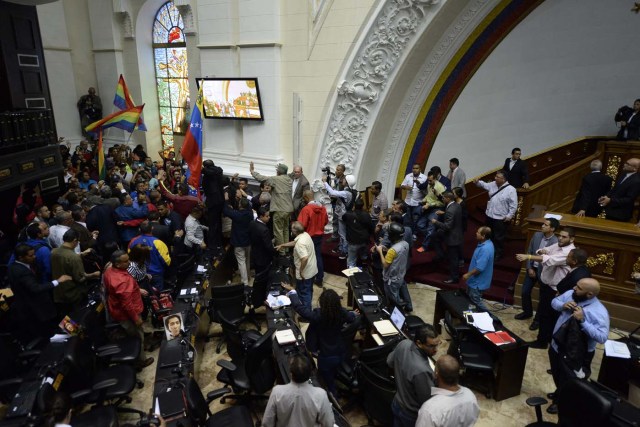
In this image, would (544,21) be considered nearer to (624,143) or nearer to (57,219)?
(624,143)

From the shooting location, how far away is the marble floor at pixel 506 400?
4.41 m

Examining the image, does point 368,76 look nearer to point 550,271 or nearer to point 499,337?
point 550,271

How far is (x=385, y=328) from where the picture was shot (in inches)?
184

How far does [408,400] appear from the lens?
332 centimetres

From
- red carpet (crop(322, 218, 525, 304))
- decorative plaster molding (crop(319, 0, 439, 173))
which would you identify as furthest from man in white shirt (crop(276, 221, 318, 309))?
decorative plaster molding (crop(319, 0, 439, 173))

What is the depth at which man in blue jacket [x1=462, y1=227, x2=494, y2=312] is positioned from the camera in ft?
17.1

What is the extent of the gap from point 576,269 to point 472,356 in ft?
4.70

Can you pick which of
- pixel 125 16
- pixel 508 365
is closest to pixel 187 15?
pixel 125 16

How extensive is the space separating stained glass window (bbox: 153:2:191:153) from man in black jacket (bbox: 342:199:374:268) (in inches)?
282

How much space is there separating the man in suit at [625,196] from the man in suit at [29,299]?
297 inches

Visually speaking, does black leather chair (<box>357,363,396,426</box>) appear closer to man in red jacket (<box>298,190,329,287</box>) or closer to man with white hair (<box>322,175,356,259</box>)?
man in red jacket (<box>298,190,329,287</box>)

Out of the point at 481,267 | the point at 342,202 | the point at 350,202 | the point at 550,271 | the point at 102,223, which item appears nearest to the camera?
the point at 550,271

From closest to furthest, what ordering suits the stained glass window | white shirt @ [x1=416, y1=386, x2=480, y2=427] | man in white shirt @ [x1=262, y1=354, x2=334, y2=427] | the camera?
white shirt @ [x1=416, y1=386, x2=480, y2=427]
man in white shirt @ [x1=262, y1=354, x2=334, y2=427]
the camera
the stained glass window

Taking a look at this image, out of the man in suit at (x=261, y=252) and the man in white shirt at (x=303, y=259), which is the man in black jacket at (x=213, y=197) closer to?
the man in suit at (x=261, y=252)
